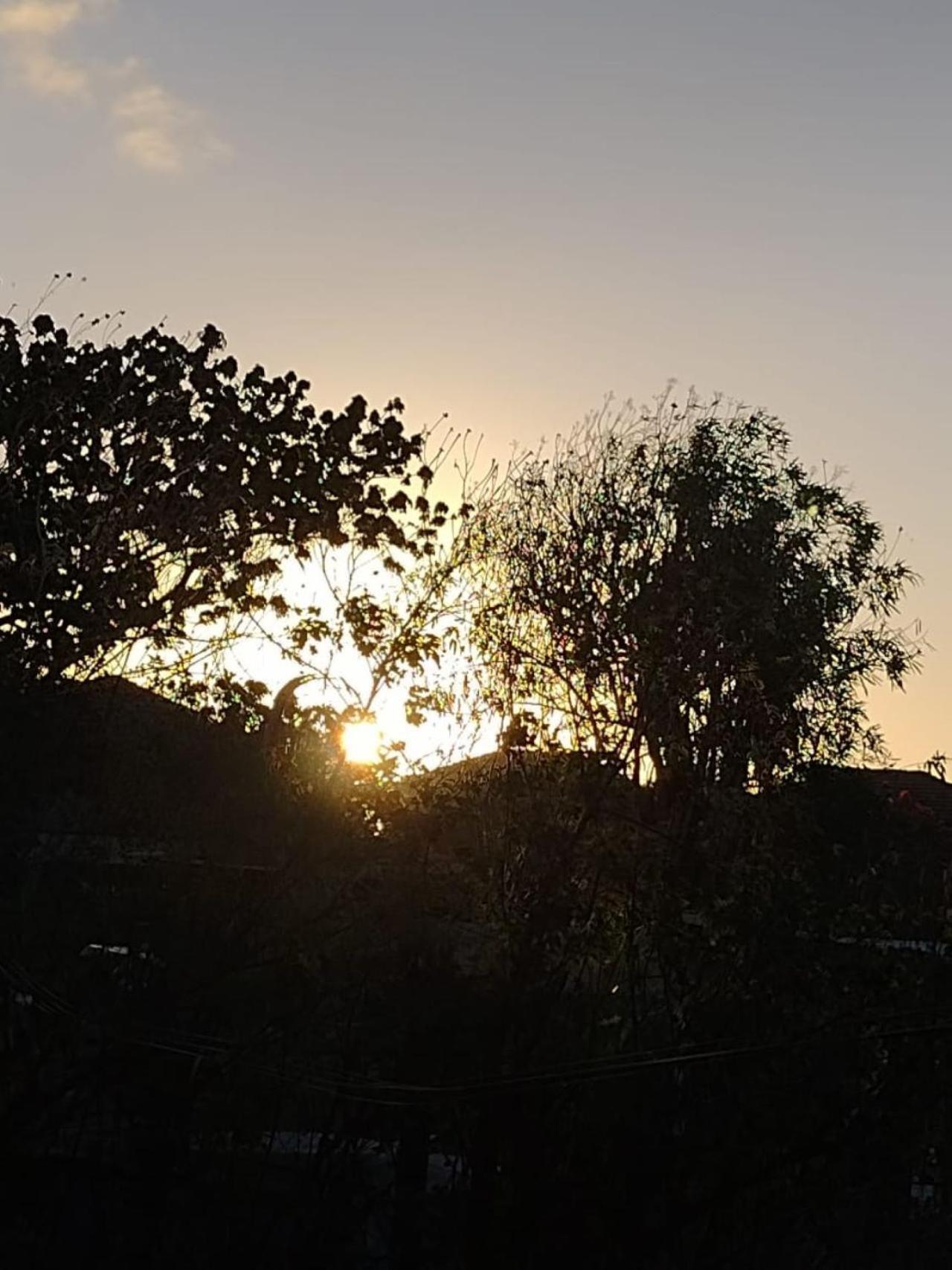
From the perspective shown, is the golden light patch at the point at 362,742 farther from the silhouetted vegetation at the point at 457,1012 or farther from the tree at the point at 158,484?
the tree at the point at 158,484

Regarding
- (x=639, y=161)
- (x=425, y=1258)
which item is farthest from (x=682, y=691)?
(x=425, y=1258)

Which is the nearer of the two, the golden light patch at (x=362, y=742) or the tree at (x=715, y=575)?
the golden light patch at (x=362, y=742)

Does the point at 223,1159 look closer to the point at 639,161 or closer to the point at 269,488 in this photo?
the point at 639,161

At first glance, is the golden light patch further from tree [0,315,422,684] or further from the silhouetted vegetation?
tree [0,315,422,684]

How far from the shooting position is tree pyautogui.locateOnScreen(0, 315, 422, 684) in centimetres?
1329

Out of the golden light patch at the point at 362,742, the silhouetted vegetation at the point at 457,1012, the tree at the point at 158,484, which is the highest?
the tree at the point at 158,484

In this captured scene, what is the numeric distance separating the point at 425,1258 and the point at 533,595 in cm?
1317

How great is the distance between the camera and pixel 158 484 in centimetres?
1435

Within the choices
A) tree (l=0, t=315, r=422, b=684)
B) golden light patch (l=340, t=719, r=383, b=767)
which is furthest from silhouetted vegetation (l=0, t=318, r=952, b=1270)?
tree (l=0, t=315, r=422, b=684)

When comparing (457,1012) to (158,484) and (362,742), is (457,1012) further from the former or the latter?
(158,484)

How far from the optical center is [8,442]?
47.1 ft

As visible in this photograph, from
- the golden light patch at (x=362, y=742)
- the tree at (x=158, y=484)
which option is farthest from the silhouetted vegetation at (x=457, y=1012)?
the tree at (x=158, y=484)

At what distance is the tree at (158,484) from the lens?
13.3 m

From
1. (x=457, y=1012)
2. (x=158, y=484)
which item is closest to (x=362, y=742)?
(x=457, y=1012)
